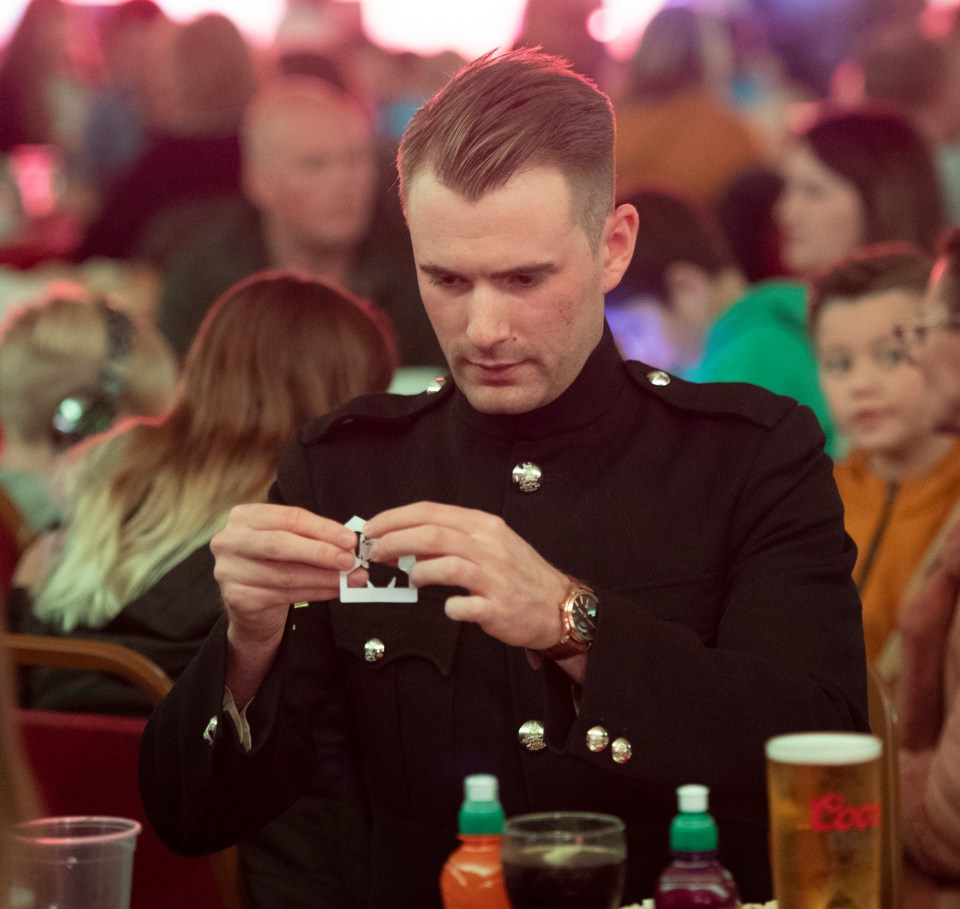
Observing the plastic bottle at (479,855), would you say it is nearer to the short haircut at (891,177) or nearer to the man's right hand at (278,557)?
the man's right hand at (278,557)

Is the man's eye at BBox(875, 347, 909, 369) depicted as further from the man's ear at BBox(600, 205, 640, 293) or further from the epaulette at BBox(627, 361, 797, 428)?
the man's ear at BBox(600, 205, 640, 293)

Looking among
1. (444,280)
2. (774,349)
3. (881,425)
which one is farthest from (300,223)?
(444,280)

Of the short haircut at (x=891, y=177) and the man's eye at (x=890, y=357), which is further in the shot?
the short haircut at (x=891, y=177)

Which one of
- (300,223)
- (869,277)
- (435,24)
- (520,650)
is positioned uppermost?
(435,24)

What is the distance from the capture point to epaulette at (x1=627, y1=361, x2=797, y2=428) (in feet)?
6.66

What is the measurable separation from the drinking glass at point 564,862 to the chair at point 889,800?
0.69m

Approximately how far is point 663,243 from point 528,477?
93.6 inches

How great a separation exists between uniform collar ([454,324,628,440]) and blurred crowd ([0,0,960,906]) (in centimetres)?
75

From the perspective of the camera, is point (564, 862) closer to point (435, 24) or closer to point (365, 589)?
point (365, 589)

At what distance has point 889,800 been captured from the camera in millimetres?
2049

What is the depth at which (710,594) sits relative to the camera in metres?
1.97

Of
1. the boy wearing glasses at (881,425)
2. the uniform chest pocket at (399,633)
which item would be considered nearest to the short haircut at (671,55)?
the boy wearing glasses at (881,425)

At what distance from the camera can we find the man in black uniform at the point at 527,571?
1672mm

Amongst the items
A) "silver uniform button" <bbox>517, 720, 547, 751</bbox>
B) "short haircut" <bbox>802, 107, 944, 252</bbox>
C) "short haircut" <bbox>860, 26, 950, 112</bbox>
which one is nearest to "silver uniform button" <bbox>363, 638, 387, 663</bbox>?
"silver uniform button" <bbox>517, 720, 547, 751</bbox>
